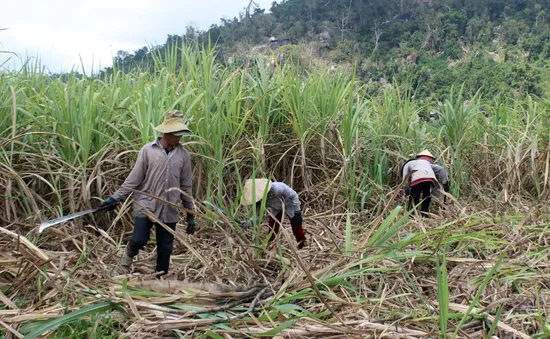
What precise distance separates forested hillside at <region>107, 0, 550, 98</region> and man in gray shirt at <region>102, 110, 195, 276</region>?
25.5m

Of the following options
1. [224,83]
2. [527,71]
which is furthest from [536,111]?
[527,71]

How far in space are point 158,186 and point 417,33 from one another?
2005 inches

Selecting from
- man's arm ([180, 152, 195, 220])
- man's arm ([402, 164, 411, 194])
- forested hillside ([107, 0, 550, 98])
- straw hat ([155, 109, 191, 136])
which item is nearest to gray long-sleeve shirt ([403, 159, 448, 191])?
man's arm ([402, 164, 411, 194])

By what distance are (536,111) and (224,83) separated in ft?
13.0

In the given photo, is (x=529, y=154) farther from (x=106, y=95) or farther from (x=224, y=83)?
(x=106, y=95)

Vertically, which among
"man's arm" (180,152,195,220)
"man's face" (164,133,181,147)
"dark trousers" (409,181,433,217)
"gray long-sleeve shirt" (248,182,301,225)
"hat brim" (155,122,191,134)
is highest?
"hat brim" (155,122,191,134)

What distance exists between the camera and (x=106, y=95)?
4.27 meters

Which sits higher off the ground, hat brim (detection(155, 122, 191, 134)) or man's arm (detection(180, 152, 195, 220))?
hat brim (detection(155, 122, 191, 134))

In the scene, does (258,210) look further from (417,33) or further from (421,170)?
(417,33)

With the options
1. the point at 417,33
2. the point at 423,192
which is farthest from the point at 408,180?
the point at 417,33

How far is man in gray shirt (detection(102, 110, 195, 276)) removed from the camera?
303cm

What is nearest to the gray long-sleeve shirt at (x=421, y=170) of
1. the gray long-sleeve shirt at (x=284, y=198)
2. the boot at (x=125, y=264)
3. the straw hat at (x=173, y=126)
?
the gray long-sleeve shirt at (x=284, y=198)

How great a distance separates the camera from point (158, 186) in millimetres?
3066

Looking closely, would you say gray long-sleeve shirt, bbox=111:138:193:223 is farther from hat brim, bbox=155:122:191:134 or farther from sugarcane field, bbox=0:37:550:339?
hat brim, bbox=155:122:191:134
